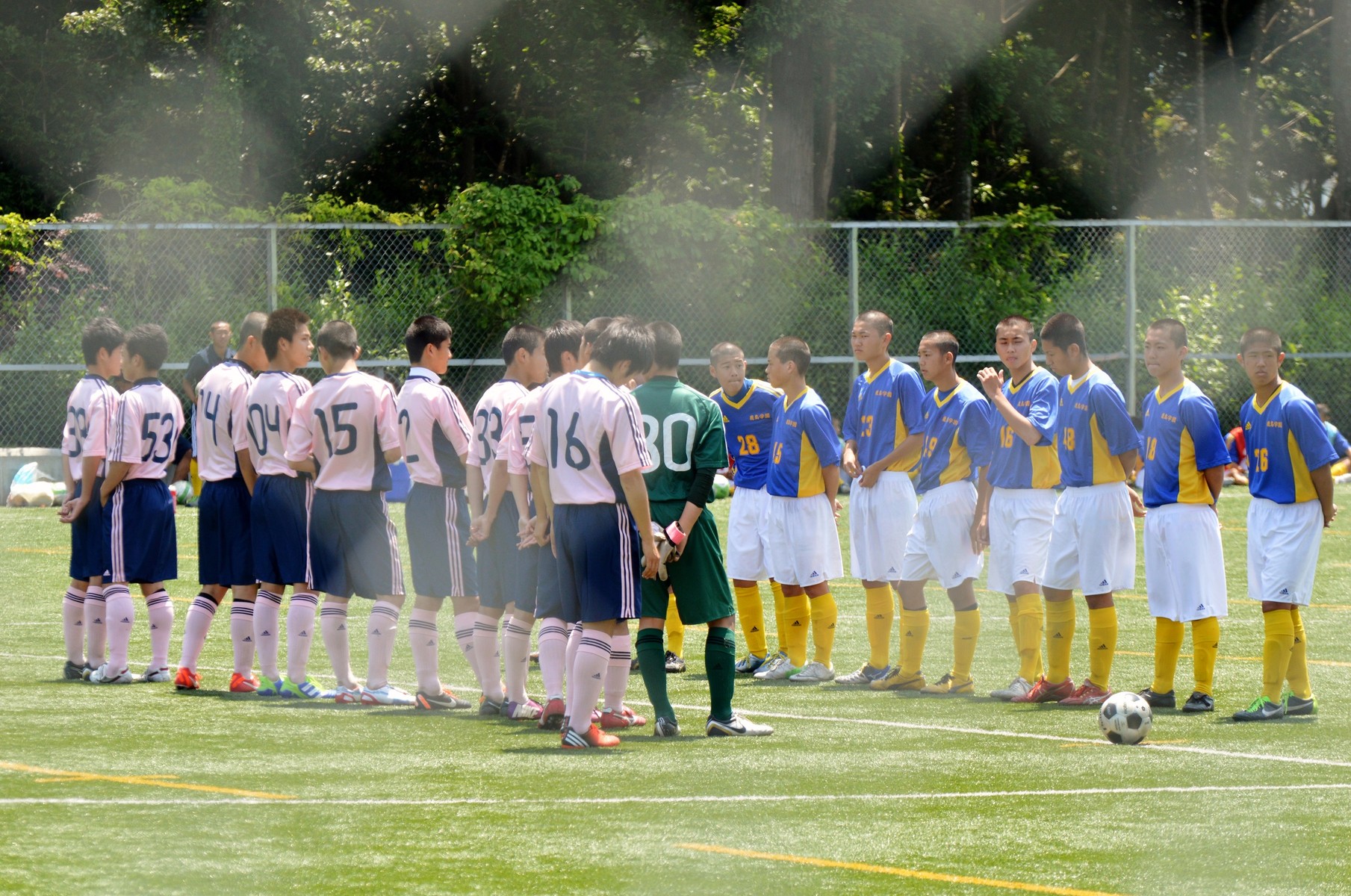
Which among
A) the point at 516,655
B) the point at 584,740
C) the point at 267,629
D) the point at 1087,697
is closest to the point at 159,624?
the point at 267,629

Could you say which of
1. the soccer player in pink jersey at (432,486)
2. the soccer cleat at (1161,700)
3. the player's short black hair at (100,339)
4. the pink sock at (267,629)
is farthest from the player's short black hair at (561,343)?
the soccer cleat at (1161,700)

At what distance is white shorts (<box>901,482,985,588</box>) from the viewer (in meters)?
9.80

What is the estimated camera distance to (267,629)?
31.4ft

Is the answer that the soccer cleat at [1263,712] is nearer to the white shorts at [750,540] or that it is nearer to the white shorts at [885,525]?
the white shorts at [885,525]

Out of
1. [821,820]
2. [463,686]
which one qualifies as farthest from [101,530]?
[821,820]

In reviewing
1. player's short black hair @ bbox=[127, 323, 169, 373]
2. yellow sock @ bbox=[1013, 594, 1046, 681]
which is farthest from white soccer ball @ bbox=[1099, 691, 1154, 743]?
player's short black hair @ bbox=[127, 323, 169, 373]

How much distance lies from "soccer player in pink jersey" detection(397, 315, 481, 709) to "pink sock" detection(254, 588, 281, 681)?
2.91 ft

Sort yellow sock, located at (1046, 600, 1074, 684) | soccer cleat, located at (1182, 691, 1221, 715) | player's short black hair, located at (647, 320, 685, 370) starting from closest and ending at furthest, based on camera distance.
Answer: player's short black hair, located at (647, 320, 685, 370) < soccer cleat, located at (1182, 691, 1221, 715) < yellow sock, located at (1046, 600, 1074, 684)

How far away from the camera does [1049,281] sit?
78.4 feet

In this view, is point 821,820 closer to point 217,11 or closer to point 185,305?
point 185,305

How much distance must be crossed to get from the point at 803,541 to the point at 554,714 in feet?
8.42

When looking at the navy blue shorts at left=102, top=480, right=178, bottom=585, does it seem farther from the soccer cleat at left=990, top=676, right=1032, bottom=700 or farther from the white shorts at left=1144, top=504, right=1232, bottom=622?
the white shorts at left=1144, top=504, right=1232, bottom=622

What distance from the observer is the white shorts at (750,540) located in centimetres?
1075

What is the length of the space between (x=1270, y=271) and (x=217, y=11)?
637 inches
